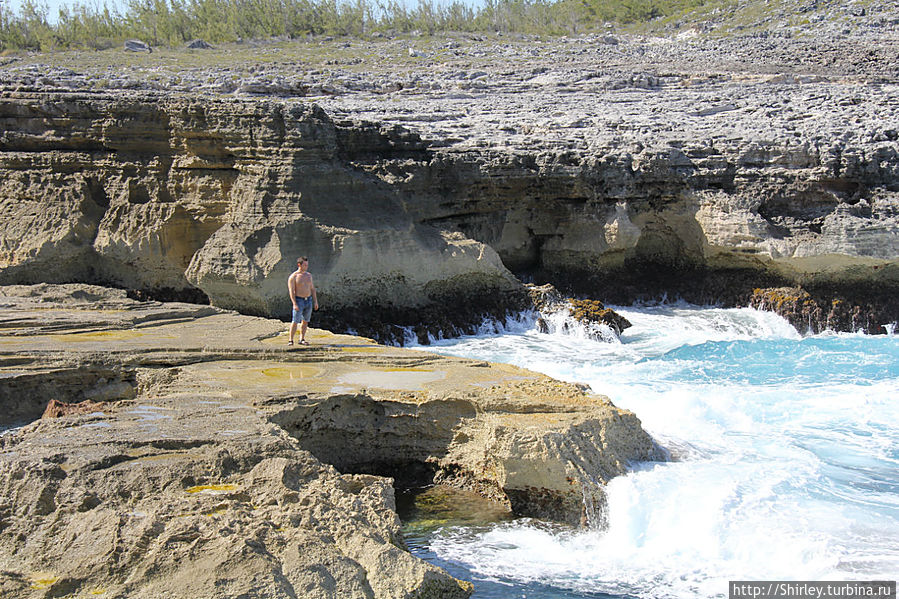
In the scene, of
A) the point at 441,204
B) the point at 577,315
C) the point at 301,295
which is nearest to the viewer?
the point at 301,295

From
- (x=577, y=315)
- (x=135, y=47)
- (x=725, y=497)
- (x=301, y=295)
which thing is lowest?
(x=725, y=497)

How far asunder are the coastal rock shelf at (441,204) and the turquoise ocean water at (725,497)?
9.74ft

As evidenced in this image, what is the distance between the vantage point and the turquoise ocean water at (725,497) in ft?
19.5

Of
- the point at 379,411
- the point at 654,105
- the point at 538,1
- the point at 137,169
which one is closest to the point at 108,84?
the point at 137,169

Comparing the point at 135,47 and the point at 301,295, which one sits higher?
the point at 135,47

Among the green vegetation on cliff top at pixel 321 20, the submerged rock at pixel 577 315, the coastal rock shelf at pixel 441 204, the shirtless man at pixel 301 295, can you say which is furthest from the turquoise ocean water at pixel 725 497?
the green vegetation on cliff top at pixel 321 20

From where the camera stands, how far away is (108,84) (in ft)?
71.3

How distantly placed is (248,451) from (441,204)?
9558mm

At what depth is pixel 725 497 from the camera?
6781 millimetres

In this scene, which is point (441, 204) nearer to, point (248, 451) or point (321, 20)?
point (248, 451)

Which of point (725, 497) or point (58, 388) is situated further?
point (58, 388)

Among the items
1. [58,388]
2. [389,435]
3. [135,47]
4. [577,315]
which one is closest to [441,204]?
[577,315]

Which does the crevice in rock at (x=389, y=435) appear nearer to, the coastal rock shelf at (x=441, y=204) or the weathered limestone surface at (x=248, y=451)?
the weathered limestone surface at (x=248, y=451)

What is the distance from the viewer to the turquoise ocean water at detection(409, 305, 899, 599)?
595cm
